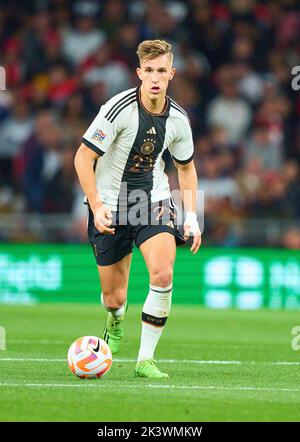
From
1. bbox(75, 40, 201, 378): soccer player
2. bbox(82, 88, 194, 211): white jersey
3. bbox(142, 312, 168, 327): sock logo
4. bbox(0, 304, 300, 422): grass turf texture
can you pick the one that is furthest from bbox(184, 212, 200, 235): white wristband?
bbox(0, 304, 300, 422): grass turf texture

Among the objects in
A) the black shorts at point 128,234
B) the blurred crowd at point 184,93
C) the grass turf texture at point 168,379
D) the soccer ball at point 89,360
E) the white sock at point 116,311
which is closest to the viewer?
the grass turf texture at point 168,379

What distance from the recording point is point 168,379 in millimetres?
8289

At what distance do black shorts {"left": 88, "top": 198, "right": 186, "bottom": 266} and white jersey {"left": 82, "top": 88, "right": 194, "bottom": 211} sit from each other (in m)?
0.14

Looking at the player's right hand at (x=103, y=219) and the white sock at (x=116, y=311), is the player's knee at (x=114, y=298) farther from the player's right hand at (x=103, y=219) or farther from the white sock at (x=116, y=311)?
the player's right hand at (x=103, y=219)

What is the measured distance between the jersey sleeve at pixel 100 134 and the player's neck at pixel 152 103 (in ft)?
0.91

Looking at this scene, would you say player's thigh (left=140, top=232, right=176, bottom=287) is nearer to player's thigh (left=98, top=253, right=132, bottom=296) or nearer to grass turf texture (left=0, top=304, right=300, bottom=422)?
grass turf texture (left=0, top=304, right=300, bottom=422)

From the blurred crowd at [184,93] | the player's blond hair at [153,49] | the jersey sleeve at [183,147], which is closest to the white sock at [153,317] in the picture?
the jersey sleeve at [183,147]

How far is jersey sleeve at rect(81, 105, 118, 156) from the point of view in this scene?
8656mm

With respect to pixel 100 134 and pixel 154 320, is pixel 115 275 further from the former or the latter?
pixel 100 134

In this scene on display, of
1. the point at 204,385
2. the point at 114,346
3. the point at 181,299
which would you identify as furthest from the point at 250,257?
the point at 204,385

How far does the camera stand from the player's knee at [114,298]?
9.70m

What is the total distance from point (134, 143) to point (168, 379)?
1.85m

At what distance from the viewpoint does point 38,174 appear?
58.8 ft
